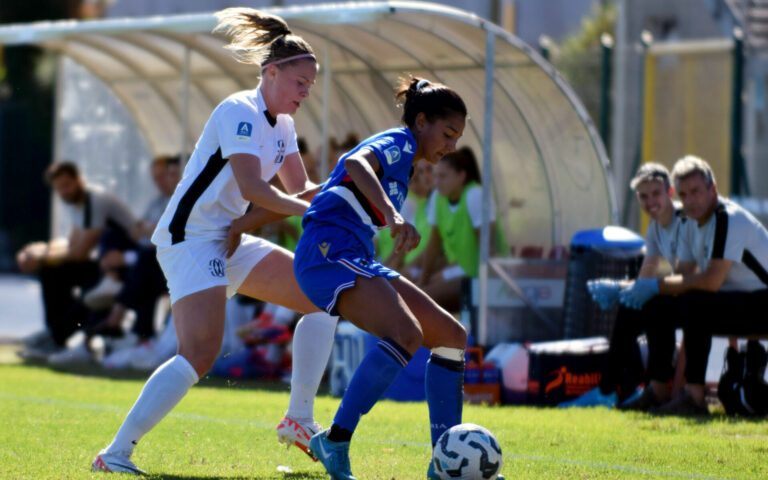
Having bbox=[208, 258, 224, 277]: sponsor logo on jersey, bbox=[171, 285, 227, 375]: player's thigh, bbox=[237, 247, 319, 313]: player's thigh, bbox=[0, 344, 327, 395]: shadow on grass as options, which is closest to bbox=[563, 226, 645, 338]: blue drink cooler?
bbox=[0, 344, 327, 395]: shadow on grass

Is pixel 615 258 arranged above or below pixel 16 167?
above

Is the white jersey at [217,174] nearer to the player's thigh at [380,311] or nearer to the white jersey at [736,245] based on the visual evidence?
the player's thigh at [380,311]

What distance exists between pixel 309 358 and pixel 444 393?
0.91 m

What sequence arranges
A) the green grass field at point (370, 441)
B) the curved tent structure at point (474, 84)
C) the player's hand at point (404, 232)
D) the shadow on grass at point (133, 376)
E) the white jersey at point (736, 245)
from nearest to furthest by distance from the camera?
the player's hand at point (404, 232) → the green grass field at point (370, 441) → the white jersey at point (736, 245) → the shadow on grass at point (133, 376) → the curved tent structure at point (474, 84)

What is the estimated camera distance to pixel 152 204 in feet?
42.9

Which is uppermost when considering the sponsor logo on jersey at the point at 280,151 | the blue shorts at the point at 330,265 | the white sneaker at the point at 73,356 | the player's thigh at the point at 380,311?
the sponsor logo on jersey at the point at 280,151

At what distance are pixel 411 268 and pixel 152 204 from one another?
11.0 ft

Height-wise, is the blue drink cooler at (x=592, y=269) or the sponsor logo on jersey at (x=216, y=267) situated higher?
the sponsor logo on jersey at (x=216, y=267)

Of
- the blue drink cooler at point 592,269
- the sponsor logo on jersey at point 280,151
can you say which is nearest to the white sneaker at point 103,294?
the blue drink cooler at point 592,269

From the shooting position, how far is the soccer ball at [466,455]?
4.96 m

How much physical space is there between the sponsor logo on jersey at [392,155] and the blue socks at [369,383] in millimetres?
761

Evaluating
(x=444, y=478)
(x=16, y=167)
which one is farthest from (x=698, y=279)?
(x=16, y=167)

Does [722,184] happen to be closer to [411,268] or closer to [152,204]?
[411,268]

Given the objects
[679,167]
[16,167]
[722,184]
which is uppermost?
[679,167]
